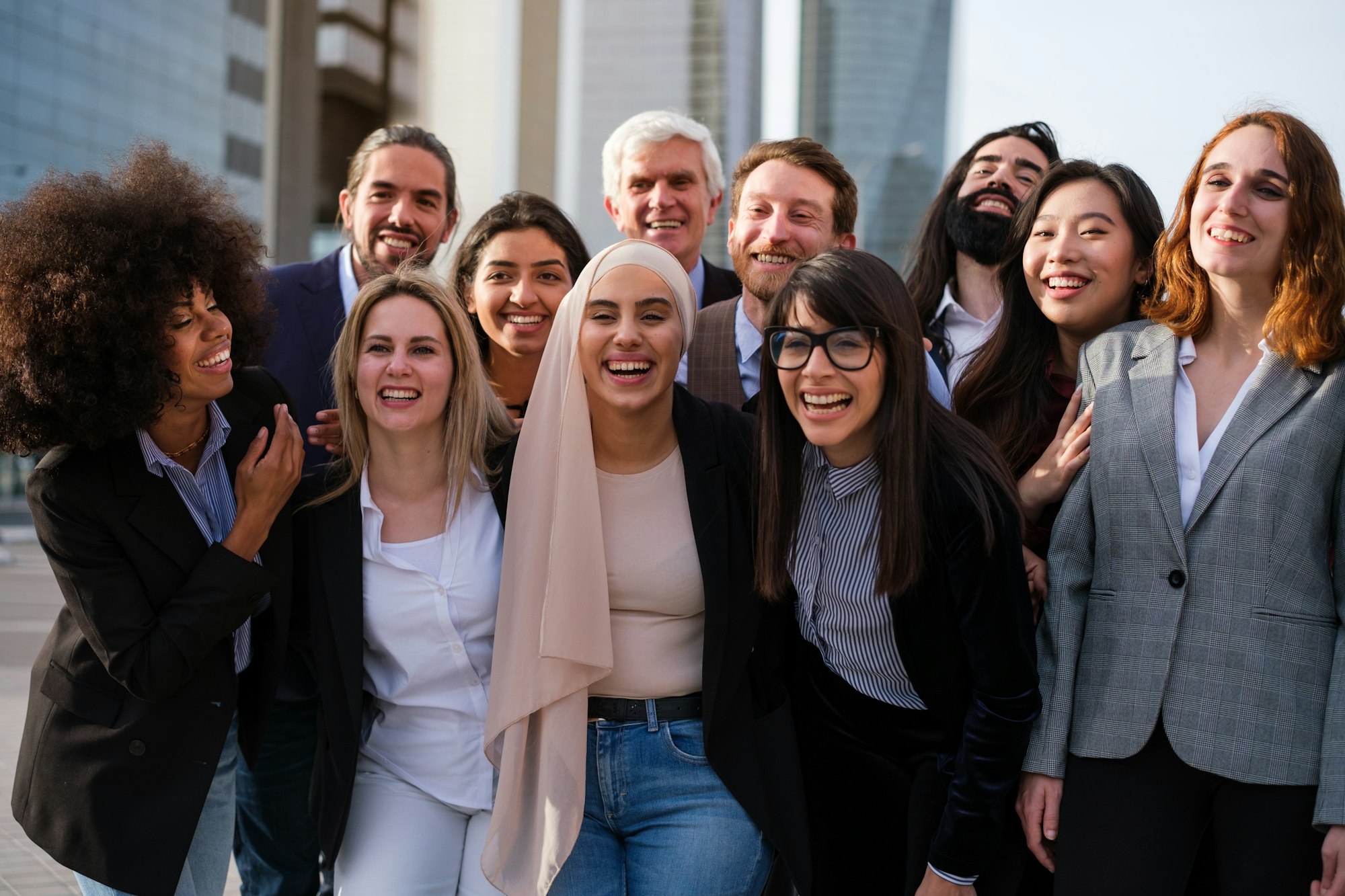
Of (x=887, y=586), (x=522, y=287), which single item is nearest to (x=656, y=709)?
(x=887, y=586)

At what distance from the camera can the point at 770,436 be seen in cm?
282

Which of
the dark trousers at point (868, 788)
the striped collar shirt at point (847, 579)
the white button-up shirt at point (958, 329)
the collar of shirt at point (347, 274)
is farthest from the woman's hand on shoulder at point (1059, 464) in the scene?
the collar of shirt at point (347, 274)

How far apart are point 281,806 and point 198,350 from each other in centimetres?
176

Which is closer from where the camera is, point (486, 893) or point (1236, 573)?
point (1236, 573)

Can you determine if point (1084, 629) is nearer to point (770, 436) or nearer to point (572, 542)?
point (770, 436)

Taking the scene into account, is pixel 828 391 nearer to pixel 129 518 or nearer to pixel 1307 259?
pixel 1307 259

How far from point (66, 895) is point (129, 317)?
10.6ft

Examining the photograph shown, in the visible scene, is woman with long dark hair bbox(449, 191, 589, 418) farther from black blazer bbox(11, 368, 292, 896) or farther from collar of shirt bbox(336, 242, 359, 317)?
black blazer bbox(11, 368, 292, 896)

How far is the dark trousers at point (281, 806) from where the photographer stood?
3697mm

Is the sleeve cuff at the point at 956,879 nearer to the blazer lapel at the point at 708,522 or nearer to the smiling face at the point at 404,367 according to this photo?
the blazer lapel at the point at 708,522

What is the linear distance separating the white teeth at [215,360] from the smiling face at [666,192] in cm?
238

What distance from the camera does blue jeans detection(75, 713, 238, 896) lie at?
303 cm

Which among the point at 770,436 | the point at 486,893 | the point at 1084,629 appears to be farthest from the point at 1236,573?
the point at 486,893

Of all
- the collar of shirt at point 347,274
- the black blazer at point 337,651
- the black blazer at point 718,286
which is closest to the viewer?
the black blazer at point 337,651
